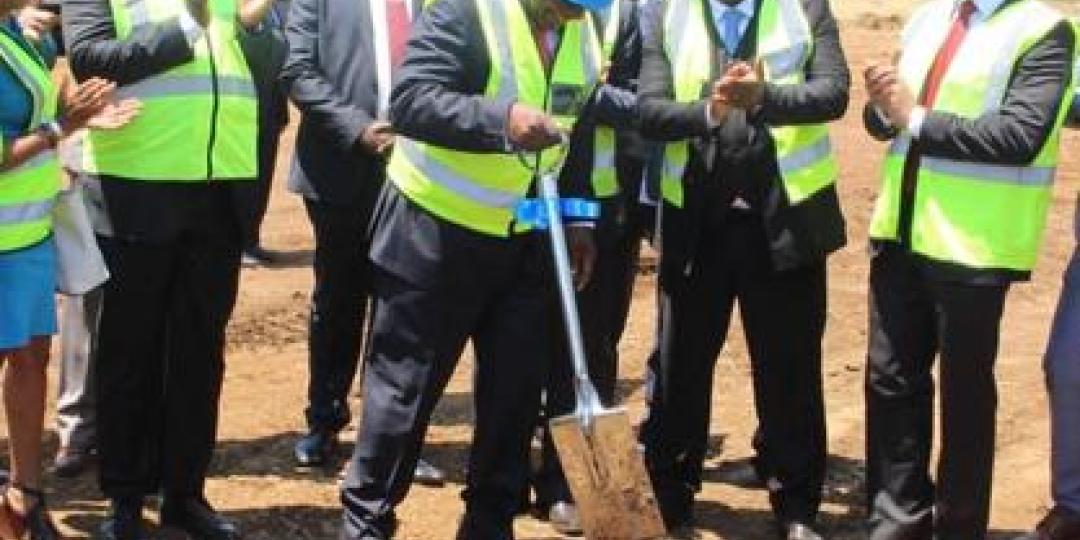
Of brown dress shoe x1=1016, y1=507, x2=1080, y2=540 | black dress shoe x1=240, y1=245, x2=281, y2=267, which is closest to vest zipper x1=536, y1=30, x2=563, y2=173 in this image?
brown dress shoe x1=1016, y1=507, x2=1080, y2=540

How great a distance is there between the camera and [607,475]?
497 cm

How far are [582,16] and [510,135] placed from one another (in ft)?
1.51

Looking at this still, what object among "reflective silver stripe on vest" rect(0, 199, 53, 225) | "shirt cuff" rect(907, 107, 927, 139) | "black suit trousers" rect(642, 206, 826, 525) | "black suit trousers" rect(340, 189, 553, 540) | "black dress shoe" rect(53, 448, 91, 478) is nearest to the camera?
"black suit trousers" rect(340, 189, 553, 540)

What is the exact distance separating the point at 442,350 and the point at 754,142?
1.34 m

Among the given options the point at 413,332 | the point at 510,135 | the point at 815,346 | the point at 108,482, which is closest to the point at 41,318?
the point at 108,482

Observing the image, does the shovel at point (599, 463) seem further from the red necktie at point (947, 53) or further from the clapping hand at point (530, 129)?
the red necktie at point (947, 53)

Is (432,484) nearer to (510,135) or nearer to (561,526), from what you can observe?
(561,526)

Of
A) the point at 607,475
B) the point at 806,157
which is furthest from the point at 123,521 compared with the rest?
the point at 806,157

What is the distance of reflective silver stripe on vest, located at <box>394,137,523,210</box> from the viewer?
5.12m

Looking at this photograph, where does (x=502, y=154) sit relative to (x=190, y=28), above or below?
below

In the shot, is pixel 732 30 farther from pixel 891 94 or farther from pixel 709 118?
pixel 891 94

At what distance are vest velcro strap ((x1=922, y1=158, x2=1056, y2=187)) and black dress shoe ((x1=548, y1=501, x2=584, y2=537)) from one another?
173cm

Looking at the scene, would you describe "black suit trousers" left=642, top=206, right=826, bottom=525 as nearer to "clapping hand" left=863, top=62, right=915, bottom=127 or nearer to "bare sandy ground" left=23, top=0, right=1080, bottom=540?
"bare sandy ground" left=23, top=0, right=1080, bottom=540

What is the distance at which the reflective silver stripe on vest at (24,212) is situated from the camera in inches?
209
